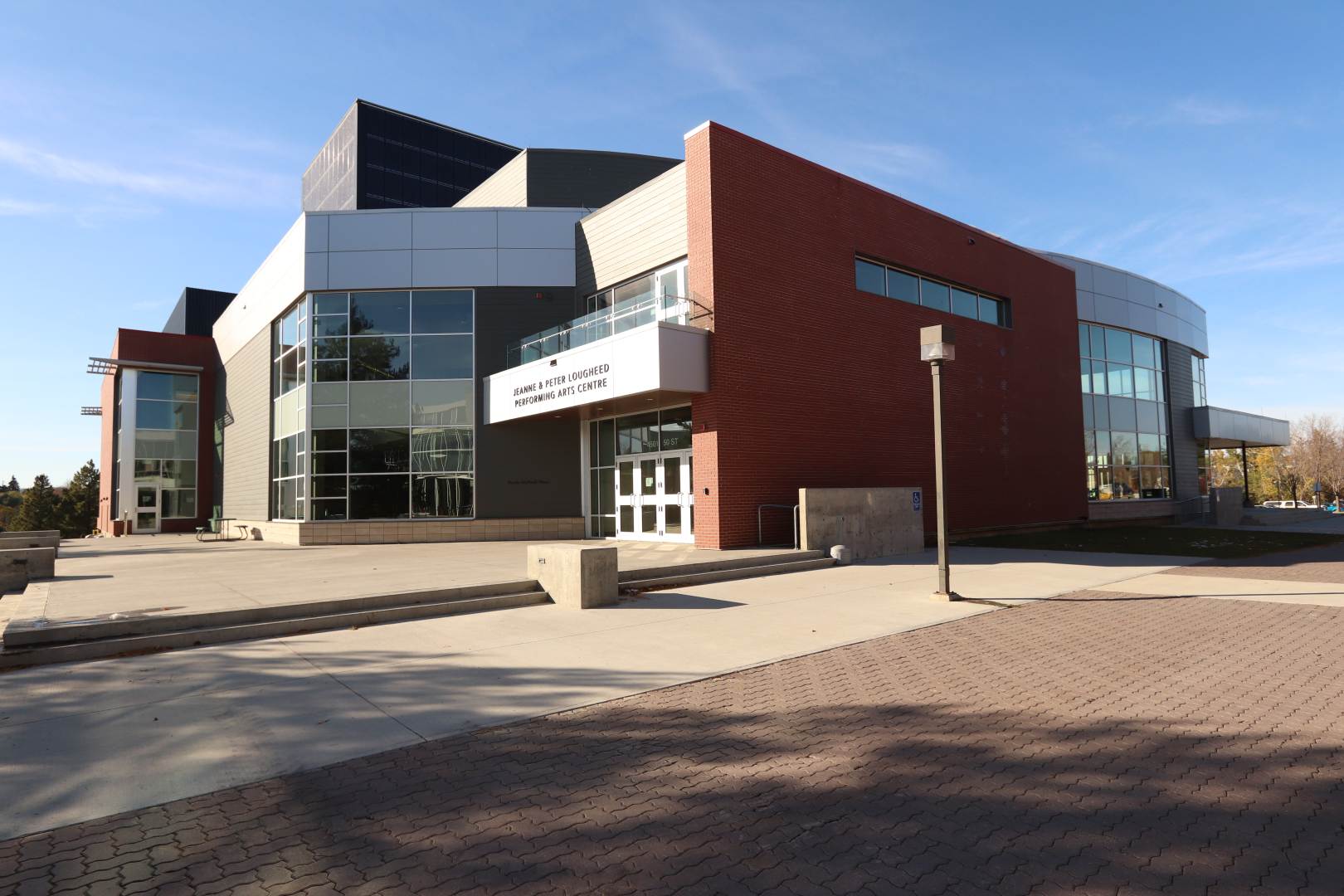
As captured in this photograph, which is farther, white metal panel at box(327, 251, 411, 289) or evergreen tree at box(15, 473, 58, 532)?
evergreen tree at box(15, 473, 58, 532)

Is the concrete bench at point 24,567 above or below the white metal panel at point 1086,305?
below

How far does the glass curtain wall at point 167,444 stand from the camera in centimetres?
3847

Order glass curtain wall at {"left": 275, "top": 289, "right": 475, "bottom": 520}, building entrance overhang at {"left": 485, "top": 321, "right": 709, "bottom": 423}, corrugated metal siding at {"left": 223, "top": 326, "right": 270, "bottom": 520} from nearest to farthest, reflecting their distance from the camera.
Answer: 1. building entrance overhang at {"left": 485, "top": 321, "right": 709, "bottom": 423}
2. glass curtain wall at {"left": 275, "top": 289, "right": 475, "bottom": 520}
3. corrugated metal siding at {"left": 223, "top": 326, "right": 270, "bottom": 520}

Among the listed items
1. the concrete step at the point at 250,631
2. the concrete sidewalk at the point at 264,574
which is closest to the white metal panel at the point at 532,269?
the concrete sidewalk at the point at 264,574

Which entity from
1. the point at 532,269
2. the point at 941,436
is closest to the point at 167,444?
the point at 532,269

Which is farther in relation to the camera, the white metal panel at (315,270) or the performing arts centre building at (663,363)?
the white metal panel at (315,270)

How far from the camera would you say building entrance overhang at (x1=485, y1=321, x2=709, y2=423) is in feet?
55.2

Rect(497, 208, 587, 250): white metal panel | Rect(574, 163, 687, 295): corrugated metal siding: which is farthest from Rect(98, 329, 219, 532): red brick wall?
Rect(574, 163, 687, 295): corrugated metal siding

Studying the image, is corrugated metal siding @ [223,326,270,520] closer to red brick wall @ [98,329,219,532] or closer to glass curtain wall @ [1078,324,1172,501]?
red brick wall @ [98,329,219,532]

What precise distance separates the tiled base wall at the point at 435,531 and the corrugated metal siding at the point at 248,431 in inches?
255

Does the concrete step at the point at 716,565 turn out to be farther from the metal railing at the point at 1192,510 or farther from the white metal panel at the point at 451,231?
the metal railing at the point at 1192,510

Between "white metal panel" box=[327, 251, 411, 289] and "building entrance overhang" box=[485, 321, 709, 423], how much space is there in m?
4.87

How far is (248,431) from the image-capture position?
31.5 meters

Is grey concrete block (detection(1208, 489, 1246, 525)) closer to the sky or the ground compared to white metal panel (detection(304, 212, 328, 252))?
closer to the ground
